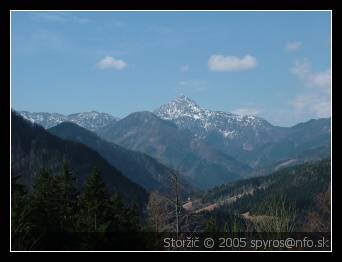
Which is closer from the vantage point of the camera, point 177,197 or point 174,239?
point 174,239

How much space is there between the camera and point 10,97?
8.16 m

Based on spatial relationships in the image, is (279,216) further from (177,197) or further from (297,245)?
(177,197)
